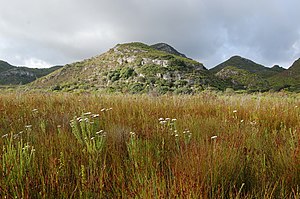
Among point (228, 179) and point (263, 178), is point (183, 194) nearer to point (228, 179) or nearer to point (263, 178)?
point (228, 179)

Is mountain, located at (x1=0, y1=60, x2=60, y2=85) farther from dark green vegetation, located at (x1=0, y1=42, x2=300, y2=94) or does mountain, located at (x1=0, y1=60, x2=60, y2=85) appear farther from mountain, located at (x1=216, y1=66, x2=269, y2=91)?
mountain, located at (x1=216, y1=66, x2=269, y2=91)

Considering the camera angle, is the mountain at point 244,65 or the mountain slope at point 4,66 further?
the mountain at point 244,65

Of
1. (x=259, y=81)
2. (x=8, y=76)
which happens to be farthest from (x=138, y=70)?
(x=8, y=76)

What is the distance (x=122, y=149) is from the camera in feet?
7.52

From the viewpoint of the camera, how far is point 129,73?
6606 cm

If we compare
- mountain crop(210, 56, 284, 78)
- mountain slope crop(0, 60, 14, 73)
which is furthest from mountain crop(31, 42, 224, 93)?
mountain crop(210, 56, 284, 78)

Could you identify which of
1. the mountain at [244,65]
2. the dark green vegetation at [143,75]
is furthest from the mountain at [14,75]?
the mountain at [244,65]

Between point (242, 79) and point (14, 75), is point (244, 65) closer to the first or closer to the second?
point (242, 79)

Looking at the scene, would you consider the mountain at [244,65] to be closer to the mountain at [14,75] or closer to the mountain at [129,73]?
the mountain at [129,73]

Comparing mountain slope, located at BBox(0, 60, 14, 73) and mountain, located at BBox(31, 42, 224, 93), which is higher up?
mountain slope, located at BBox(0, 60, 14, 73)

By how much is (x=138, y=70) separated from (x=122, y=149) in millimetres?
65558

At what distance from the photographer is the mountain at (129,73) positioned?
57844 mm

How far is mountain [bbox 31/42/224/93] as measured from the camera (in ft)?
190

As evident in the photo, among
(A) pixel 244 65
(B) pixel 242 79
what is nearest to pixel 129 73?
(B) pixel 242 79
